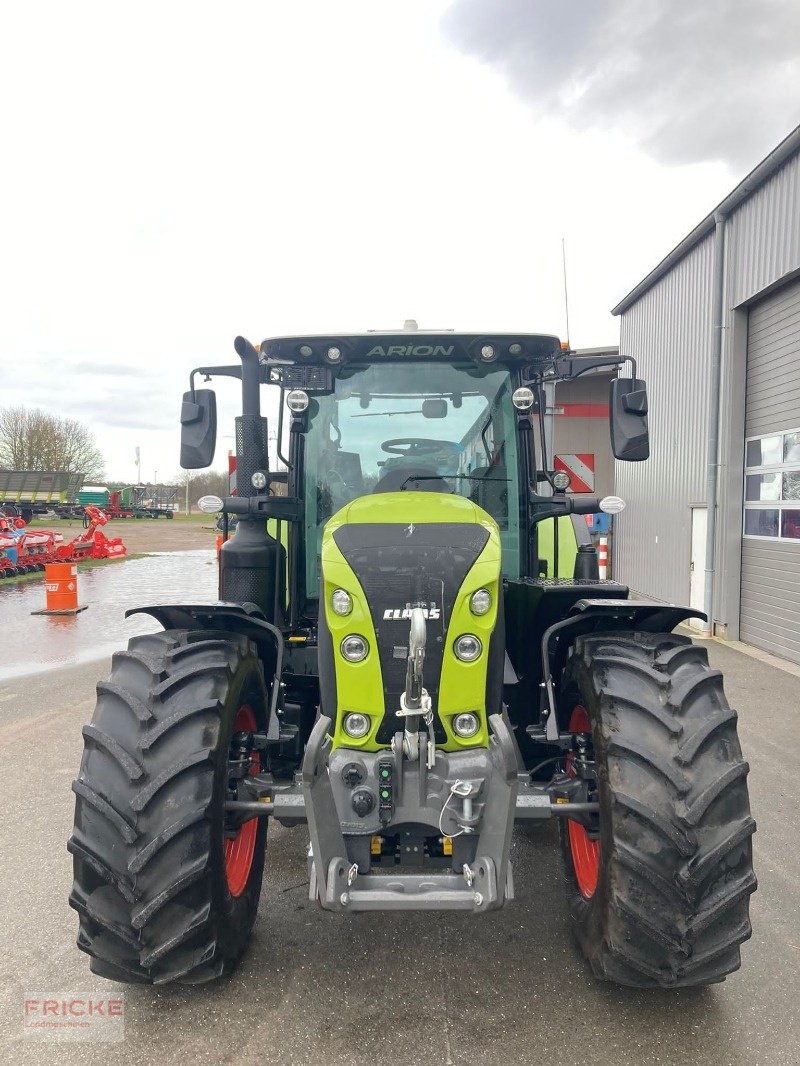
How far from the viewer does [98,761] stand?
2553 mm

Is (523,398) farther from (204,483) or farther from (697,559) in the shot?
(204,483)

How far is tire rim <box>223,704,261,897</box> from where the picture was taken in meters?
3.00

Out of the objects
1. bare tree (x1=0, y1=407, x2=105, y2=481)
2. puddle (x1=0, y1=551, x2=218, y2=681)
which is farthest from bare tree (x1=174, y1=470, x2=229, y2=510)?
puddle (x1=0, y1=551, x2=218, y2=681)

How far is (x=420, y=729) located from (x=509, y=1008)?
105 cm

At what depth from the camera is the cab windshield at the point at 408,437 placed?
3.74 m

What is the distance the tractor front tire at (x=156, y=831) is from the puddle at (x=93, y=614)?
2.14 metres

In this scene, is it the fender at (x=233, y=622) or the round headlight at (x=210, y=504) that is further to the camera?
the round headlight at (x=210, y=504)

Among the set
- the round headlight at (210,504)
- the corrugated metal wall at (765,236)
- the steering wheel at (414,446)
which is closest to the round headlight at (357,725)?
the round headlight at (210,504)

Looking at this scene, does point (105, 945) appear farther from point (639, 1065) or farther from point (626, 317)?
point (626, 317)

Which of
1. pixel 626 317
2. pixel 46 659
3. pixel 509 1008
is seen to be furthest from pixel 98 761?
pixel 626 317

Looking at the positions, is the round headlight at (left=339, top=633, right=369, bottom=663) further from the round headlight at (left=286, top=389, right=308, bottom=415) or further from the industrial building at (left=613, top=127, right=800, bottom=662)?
the industrial building at (left=613, top=127, right=800, bottom=662)

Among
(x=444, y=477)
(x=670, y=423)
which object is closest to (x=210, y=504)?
(x=444, y=477)

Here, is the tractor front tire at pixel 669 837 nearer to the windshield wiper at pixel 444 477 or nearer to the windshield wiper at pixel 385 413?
the windshield wiper at pixel 444 477

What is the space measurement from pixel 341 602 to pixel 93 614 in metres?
11.0
